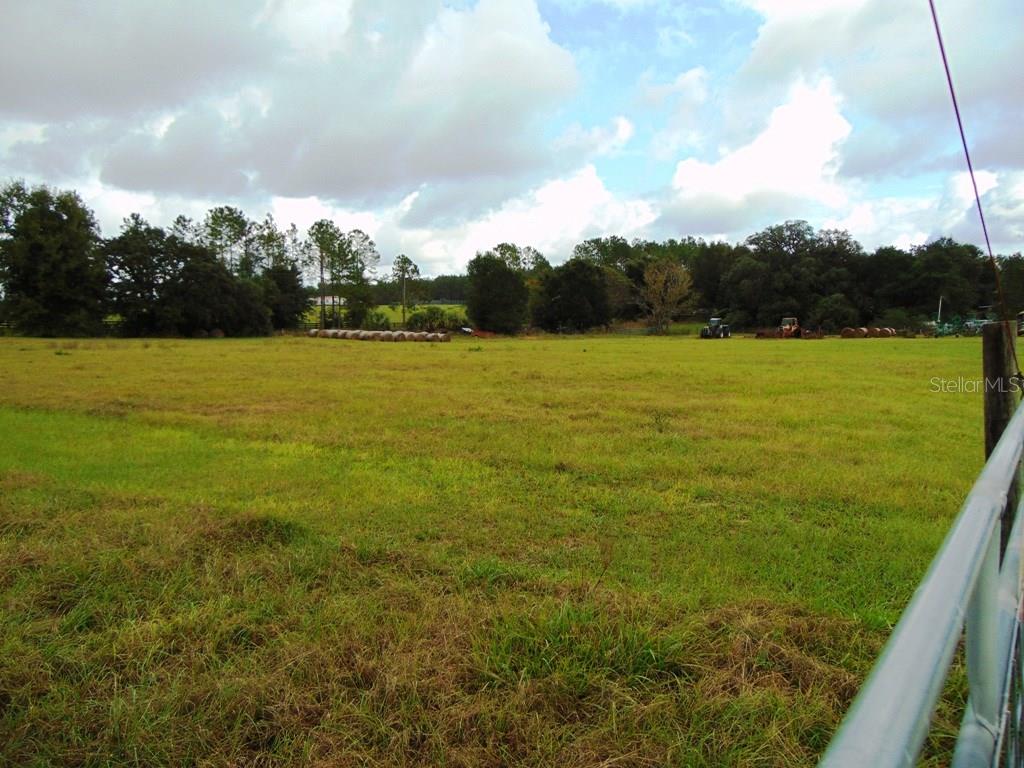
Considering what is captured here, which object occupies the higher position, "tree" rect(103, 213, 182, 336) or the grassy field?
"tree" rect(103, 213, 182, 336)

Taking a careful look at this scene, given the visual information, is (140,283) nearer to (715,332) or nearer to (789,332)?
(715,332)

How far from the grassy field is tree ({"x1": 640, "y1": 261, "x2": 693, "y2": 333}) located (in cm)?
5940

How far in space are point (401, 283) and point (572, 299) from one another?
2095 cm

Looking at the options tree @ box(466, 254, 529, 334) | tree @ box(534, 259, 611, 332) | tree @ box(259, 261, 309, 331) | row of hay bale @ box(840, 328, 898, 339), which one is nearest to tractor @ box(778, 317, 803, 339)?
row of hay bale @ box(840, 328, 898, 339)

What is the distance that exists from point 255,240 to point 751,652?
7163cm

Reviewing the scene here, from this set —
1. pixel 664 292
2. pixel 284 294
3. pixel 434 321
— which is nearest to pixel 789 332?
pixel 664 292

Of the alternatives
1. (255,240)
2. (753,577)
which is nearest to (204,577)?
(753,577)

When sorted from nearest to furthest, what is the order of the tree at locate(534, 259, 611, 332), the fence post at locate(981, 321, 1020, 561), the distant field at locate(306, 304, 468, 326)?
the fence post at locate(981, 321, 1020, 561), the tree at locate(534, 259, 611, 332), the distant field at locate(306, 304, 468, 326)

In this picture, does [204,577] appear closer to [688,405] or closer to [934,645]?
[934,645]

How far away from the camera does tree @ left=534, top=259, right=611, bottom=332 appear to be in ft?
206

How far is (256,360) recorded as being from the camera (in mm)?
22062

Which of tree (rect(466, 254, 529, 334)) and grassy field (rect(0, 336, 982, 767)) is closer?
grassy field (rect(0, 336, 982, 767))

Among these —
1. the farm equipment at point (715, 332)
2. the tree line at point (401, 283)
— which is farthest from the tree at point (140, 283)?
the farm equipment at point (715, 332)

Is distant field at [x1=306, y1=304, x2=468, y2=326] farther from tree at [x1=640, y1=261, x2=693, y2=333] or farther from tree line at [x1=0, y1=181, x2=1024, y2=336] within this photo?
tree at [x1=640, y1=261, x2=693, y2=333]
